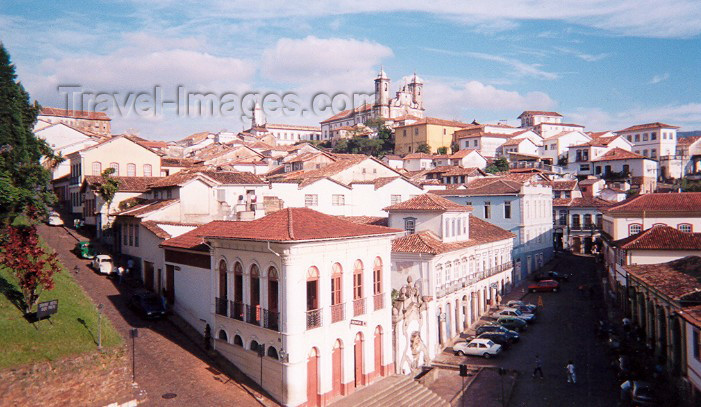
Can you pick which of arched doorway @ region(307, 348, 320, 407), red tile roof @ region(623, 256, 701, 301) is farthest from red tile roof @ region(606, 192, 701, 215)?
arched doorway @ region(307, 348, 320, 407)

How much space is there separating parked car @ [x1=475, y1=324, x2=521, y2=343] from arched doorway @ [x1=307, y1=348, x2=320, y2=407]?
50.4ft

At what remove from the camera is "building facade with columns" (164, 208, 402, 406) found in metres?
22.6

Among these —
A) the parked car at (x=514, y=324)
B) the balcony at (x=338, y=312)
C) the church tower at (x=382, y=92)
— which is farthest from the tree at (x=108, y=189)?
the church tower at (x=382, y=92)

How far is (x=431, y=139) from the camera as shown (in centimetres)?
10819

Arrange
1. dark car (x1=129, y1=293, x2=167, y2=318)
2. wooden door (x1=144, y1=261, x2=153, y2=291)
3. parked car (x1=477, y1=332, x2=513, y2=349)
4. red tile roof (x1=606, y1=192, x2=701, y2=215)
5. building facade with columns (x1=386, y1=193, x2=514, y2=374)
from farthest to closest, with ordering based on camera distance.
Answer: red tile roof (x1=606, y1=192, x2=701, y2=215) < parked car (x1=477, y1=332, x2=513, y2=349) < wooden door (x1=144, y1=261, x2=153, y2=291) < building facade with columns (x1=386, y1=193, x2=514, y2=374) < dark car (x1=129, y1=293, x2=167, y2=318)

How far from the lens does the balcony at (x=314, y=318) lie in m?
23.3

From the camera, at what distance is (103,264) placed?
3469 cm

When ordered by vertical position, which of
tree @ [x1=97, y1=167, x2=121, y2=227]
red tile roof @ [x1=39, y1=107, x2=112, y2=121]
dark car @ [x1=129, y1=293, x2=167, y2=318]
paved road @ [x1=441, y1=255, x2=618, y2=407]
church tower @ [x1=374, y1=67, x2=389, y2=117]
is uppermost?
church tower @ [x1=374, y1=67, x2=389, y2=117]

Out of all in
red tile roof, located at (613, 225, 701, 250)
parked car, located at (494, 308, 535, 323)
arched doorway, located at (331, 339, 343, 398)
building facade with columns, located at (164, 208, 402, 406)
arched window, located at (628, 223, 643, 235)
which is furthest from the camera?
arched window, located at (628, 223, 643, 235)

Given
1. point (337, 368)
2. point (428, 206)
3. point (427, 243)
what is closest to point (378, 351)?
point (337, 368)

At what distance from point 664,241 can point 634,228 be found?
307 inches

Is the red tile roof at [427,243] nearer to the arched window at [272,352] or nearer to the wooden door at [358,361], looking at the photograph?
the wooden door at [358,361]

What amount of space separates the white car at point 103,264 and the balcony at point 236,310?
1348cm

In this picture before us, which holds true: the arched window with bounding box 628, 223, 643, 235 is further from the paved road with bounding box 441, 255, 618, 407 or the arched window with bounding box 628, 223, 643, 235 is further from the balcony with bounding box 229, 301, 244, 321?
the balcony with bounding box 229, 301, 244, 321
